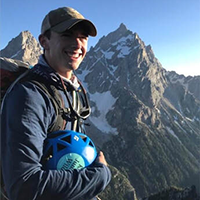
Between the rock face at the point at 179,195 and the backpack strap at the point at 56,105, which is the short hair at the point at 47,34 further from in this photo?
the rock face at the point at 179,195

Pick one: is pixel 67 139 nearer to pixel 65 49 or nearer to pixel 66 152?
pixel 66 152

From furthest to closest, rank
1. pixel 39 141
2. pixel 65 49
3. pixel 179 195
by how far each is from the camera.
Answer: pixel 179 195, pixel 65 49, pixel 39 141

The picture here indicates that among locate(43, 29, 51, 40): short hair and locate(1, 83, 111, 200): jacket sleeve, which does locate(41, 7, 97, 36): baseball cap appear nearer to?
locate(43, 29, 51, 40): short hair

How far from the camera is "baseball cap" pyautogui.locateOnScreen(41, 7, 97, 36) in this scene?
13.2 feet

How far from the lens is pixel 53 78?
4.12 m

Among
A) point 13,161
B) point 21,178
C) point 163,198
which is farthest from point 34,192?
point 163,198

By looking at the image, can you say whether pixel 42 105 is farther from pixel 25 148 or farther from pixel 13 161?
A: pixel 13 161

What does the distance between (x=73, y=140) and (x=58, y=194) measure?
3.08 ft

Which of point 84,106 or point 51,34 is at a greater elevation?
point 51,34

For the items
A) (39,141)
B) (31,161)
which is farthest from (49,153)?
(31,161)

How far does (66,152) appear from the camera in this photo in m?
3.64

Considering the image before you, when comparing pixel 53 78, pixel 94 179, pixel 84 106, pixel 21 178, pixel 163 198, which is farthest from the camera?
pixel 163 198

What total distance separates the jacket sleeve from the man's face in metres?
1.02

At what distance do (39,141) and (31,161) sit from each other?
0.34 m
